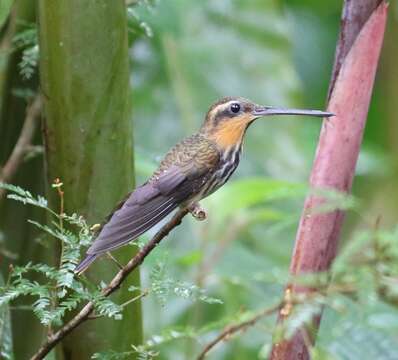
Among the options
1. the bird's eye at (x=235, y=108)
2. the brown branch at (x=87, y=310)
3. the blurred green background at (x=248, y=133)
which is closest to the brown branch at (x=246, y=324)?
the brown branch at (x=87, y=310)

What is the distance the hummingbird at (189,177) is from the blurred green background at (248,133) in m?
0.34

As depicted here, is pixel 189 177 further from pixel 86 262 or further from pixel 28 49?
pixel 28 49

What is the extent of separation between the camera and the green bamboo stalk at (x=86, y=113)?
151cm

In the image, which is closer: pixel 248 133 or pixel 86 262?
pixel 86 262

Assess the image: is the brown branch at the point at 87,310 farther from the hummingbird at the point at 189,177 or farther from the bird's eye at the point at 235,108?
the bird's eye at the point at 235,108

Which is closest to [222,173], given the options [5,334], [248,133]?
[5,334]

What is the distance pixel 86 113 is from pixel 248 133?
1.82 m

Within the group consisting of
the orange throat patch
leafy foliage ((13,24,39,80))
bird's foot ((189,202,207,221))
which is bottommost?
bird's foot ((189,202,207,221))

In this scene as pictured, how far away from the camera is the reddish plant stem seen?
4.79 feet

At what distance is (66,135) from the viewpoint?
4.96 ft

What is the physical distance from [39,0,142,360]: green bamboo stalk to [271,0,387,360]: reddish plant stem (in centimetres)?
28

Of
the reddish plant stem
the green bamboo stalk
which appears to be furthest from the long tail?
the reddish plant stem

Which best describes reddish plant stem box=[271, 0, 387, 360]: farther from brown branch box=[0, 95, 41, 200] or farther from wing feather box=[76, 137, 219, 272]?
brown branch box=[0, 95, 41, 200]

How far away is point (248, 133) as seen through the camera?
3.30 meters
